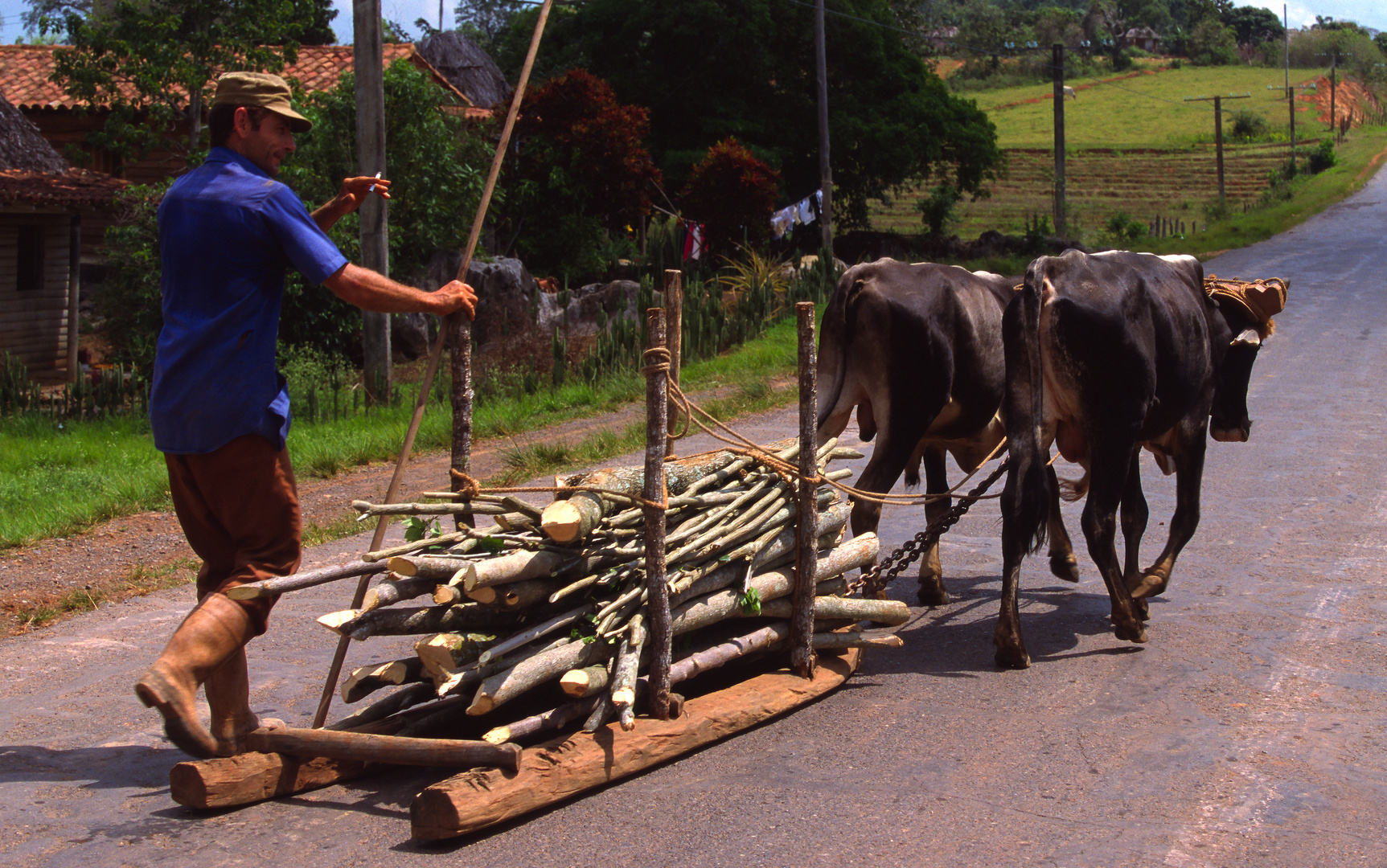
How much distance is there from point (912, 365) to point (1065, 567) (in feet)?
5.14

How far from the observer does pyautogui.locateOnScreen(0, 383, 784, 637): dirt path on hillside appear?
669 centimetres

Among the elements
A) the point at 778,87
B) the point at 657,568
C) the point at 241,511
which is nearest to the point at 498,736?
the point at 657,568

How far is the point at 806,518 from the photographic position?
5020mm

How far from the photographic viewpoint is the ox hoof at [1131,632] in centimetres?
586

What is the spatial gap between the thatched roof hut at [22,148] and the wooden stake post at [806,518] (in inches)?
609

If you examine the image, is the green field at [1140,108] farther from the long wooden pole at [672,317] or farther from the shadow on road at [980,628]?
the long wooden pole at [672,317]

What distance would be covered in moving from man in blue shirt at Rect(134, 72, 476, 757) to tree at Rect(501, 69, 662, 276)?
16689 mm

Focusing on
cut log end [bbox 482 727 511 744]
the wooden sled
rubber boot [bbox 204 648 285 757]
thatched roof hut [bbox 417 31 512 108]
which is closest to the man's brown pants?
rubber boot [bbox 204 648 285 757]

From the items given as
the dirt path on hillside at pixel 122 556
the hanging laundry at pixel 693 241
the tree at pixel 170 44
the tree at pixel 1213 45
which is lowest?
the dirt path on hillside at pixel 122 556

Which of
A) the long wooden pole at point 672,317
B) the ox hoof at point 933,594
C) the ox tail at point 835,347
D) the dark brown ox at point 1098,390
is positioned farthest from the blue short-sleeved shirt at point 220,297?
the ox hoof at point 933,594

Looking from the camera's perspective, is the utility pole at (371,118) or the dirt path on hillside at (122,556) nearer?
the dirt path on hillside at (122,556)

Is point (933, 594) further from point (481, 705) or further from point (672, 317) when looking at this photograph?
point (481, 705)

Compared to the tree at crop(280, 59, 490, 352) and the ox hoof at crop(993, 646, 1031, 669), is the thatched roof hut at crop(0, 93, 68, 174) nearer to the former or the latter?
the tree at crop(280, 59, 490, 352)

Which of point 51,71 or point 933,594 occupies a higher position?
point 51,71
